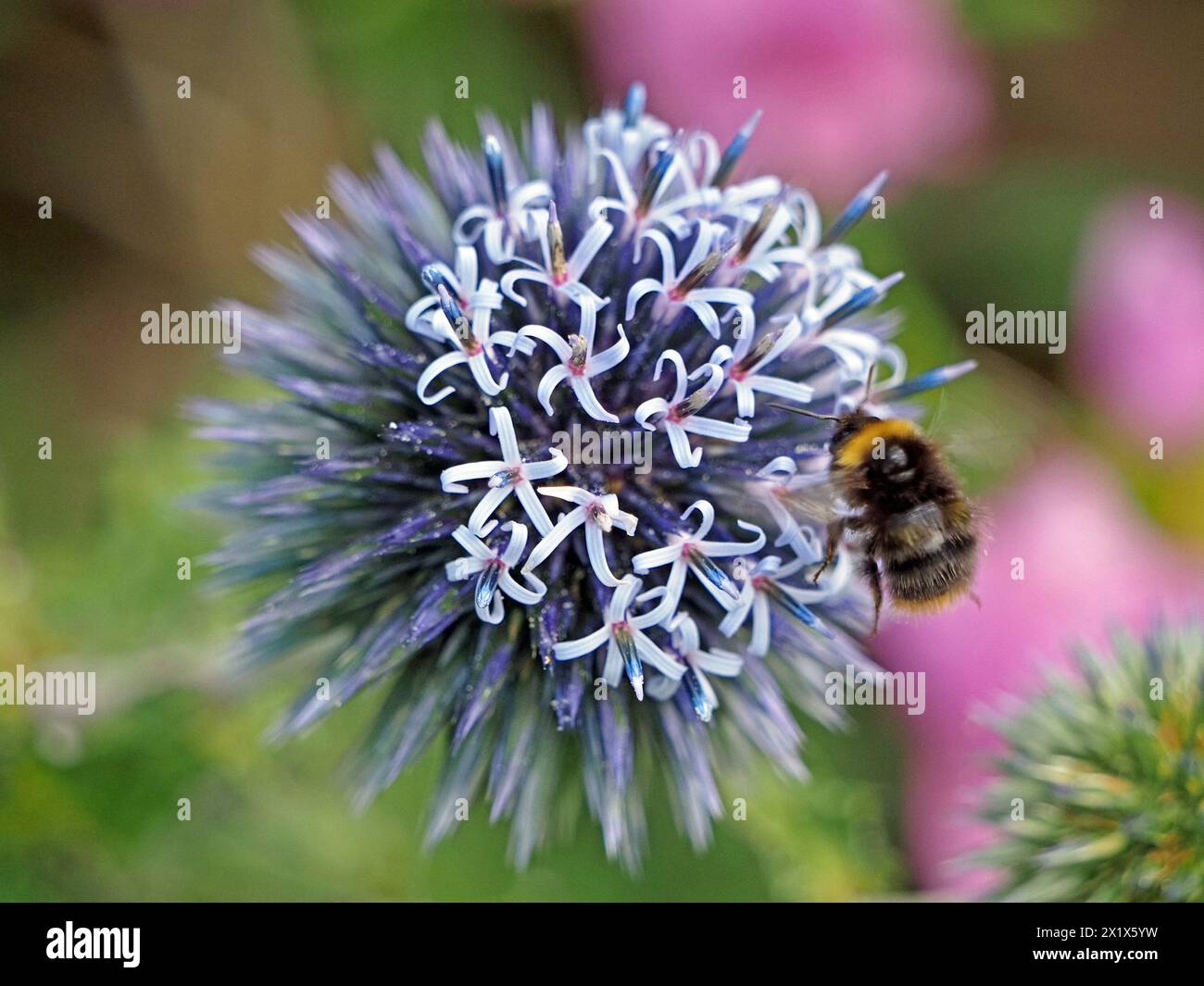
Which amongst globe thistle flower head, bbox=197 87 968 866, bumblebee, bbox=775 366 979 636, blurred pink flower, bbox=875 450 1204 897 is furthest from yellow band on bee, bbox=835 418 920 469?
blurred pink flower, bbox=875 450 1204 897

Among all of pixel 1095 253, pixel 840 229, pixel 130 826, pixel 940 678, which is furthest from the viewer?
pixel 1095 253

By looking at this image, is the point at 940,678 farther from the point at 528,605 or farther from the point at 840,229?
the point at 528,605

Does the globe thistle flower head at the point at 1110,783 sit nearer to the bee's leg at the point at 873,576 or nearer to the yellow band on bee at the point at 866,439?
the bee's leg at the point at 873,576

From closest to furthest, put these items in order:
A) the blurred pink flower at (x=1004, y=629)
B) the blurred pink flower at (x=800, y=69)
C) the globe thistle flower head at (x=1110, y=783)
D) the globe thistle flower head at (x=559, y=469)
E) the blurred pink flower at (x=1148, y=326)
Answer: the globe thistle flower head at (x=559, y=469) → the globe thistle flower head at (x=1110, y=783) → the blurred pink flower at (x=1004, y=629) → the blurred pink flower at (x=800, y=69) → the blurred pink flower at (x=1148, y=326)

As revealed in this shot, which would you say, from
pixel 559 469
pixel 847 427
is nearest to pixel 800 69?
pixel 847 427

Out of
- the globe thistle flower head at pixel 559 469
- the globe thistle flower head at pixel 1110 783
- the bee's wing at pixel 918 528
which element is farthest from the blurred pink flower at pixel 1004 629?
the bee's wing at pixel 918 528

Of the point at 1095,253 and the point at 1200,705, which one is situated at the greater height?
the point at 1095,253

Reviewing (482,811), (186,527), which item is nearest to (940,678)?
(482,811)
